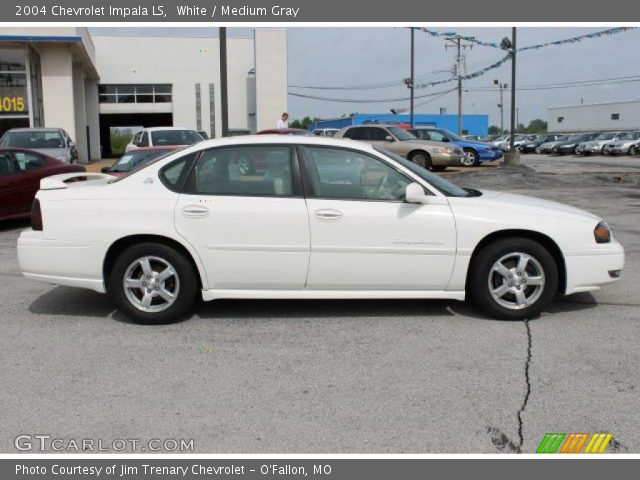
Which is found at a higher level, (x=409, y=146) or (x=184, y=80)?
(x=184, y=80)

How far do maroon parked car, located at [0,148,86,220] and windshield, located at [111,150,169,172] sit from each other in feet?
4.19

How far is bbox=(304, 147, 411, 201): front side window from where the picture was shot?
5730 mm

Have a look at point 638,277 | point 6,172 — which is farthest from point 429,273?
point 6,172

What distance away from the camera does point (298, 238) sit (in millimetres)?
5602

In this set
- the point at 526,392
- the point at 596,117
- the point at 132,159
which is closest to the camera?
the point at 526,392

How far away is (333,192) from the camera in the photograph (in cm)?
572

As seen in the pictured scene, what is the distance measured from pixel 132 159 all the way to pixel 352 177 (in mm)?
7165

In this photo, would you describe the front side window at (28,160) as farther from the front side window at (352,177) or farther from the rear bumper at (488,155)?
the rear bumper at (488,155)

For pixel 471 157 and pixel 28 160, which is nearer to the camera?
pixel 28 160

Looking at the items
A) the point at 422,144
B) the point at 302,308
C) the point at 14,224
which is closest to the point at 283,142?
the point at 302,308

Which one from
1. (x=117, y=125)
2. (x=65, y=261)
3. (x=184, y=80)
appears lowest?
(x=65, y=261)

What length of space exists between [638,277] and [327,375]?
4.40 metres

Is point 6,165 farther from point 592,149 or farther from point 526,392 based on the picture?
point 592,149

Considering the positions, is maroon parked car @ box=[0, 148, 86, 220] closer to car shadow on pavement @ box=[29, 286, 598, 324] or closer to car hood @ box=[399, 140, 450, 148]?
car shadow on pavement @ box=[29, 286, 598, 324]
